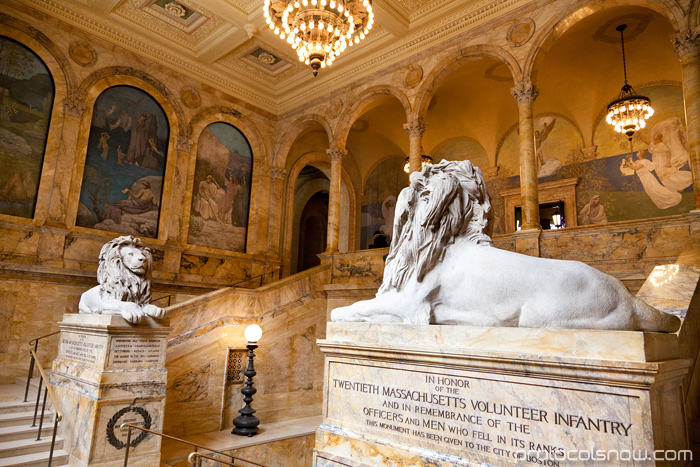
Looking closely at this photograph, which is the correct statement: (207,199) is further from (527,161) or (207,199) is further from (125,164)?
(527,161)

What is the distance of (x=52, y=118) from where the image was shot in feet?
33.1

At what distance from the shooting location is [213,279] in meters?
12.2

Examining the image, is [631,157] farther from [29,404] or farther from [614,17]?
[29,404]

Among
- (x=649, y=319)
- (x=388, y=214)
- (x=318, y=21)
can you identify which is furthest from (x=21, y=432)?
(x=388, y=214)

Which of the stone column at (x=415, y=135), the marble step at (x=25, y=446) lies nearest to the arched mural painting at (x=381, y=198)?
the stone column at (x=415, y=135)

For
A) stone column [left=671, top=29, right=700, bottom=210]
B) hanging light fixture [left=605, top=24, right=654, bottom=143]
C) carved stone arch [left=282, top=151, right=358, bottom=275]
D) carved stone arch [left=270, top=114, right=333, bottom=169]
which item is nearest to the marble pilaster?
carved stone arch [left=270, top=114, right=333, bottom=169]

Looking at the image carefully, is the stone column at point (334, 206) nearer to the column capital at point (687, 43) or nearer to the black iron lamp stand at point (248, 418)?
the black iron lamp stand at point (248, 418)

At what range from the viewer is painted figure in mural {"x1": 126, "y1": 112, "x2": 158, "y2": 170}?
11367mm

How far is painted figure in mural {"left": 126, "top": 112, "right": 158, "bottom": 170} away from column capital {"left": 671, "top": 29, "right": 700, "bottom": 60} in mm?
11745

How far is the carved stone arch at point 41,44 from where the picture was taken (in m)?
9.59

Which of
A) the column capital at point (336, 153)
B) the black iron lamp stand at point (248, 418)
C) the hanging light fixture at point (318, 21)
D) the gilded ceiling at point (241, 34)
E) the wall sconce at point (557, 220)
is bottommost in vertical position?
the black iron lamp stand at point (248, 418)

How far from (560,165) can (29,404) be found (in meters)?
13.8

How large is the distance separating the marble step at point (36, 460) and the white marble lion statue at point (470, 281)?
4.59 meters

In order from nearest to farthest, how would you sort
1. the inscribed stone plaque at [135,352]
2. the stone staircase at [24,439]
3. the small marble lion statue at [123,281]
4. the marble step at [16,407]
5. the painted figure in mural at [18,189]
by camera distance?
the stone staircase at [24,439] < the inscribed stone plaque at [135,352] < the small marble lion statue at [123,281] < the marble step at [16,407] < the painted figure in mural at [18,189]
